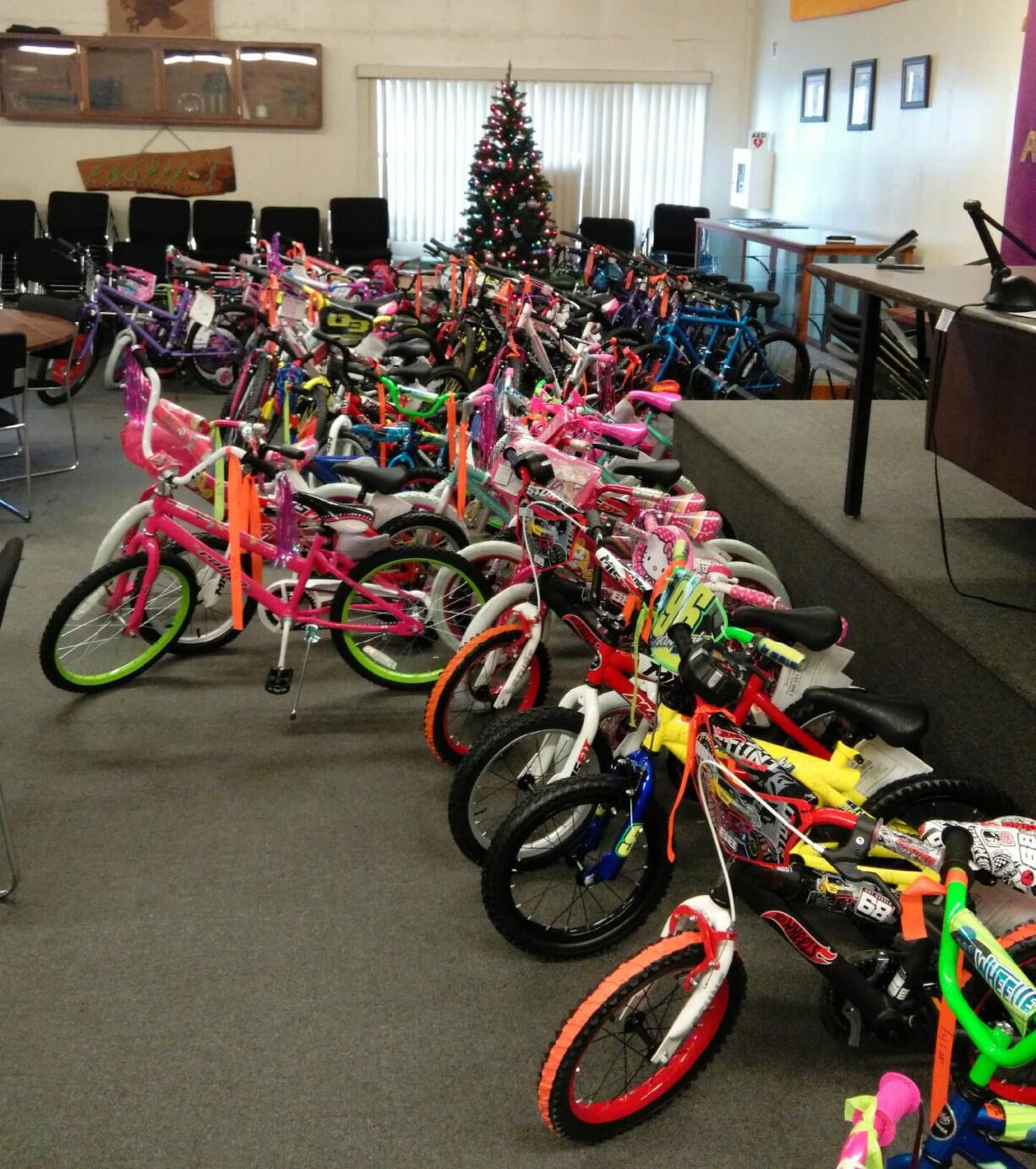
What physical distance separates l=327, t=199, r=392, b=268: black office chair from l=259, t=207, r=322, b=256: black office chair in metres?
0.14

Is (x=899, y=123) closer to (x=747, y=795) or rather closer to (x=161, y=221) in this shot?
(x=161, y=221)

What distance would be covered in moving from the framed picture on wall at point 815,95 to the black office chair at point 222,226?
411 centimetres

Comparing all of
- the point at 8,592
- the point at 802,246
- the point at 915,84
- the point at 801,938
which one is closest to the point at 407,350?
the point at 8,592

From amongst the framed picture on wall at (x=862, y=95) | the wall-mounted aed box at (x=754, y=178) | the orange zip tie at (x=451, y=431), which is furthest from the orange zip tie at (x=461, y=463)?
the wall-mounted aed box at (x=754, y=178)

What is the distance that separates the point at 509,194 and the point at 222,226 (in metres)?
2.24

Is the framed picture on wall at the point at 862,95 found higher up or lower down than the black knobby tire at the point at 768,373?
higher up

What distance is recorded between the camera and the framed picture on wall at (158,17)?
8844 millimetres

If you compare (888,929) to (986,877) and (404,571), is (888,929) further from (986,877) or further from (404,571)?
(404,571)

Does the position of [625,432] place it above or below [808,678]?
above

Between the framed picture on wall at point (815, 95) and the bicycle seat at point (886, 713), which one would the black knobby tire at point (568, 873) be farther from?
the framed picture on wall at point (815, 95)

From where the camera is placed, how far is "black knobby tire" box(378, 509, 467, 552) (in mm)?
3402

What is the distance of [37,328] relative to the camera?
16.9 ft

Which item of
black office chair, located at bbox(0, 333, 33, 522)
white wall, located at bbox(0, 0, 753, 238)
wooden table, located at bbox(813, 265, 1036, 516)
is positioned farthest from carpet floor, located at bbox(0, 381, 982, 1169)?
white wall, located at bbox(0, 0, 753, 238)

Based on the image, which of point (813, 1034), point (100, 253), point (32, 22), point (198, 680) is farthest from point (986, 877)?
point (32, 22)
